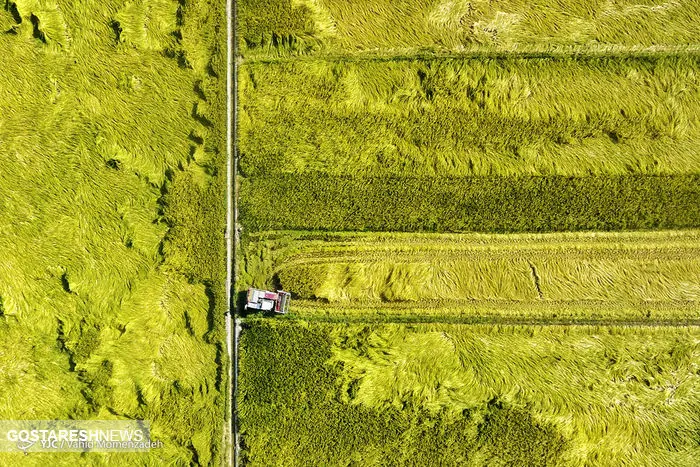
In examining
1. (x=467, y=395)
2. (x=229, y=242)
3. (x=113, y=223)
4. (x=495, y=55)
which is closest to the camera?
(x=467, y=395)

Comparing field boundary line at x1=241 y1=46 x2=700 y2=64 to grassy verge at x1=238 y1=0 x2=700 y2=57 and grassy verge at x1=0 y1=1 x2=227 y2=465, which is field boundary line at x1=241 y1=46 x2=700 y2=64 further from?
grassy verge at x1=0 y1=1 x2=227 y2=465

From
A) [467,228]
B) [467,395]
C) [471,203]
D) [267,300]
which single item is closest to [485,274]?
[467,228]

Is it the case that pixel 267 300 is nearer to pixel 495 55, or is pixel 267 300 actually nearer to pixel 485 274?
pixel 485 274

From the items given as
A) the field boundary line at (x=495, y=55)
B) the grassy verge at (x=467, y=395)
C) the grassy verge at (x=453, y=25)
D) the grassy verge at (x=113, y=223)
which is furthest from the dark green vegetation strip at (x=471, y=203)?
the grassy verge at (x=453, y=25)

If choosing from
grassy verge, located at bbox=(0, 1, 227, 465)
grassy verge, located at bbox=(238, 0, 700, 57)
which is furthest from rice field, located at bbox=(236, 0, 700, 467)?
grassy verge, located at bbox=(0, 1, 227, 465)

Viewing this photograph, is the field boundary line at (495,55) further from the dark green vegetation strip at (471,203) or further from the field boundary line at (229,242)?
the dark green vegetation strip at (471,203)

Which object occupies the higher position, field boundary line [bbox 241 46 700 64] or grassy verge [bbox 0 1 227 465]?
field boundary line [bbox 241 46 700 64]

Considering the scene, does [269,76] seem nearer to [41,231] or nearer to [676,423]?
[41,231]
